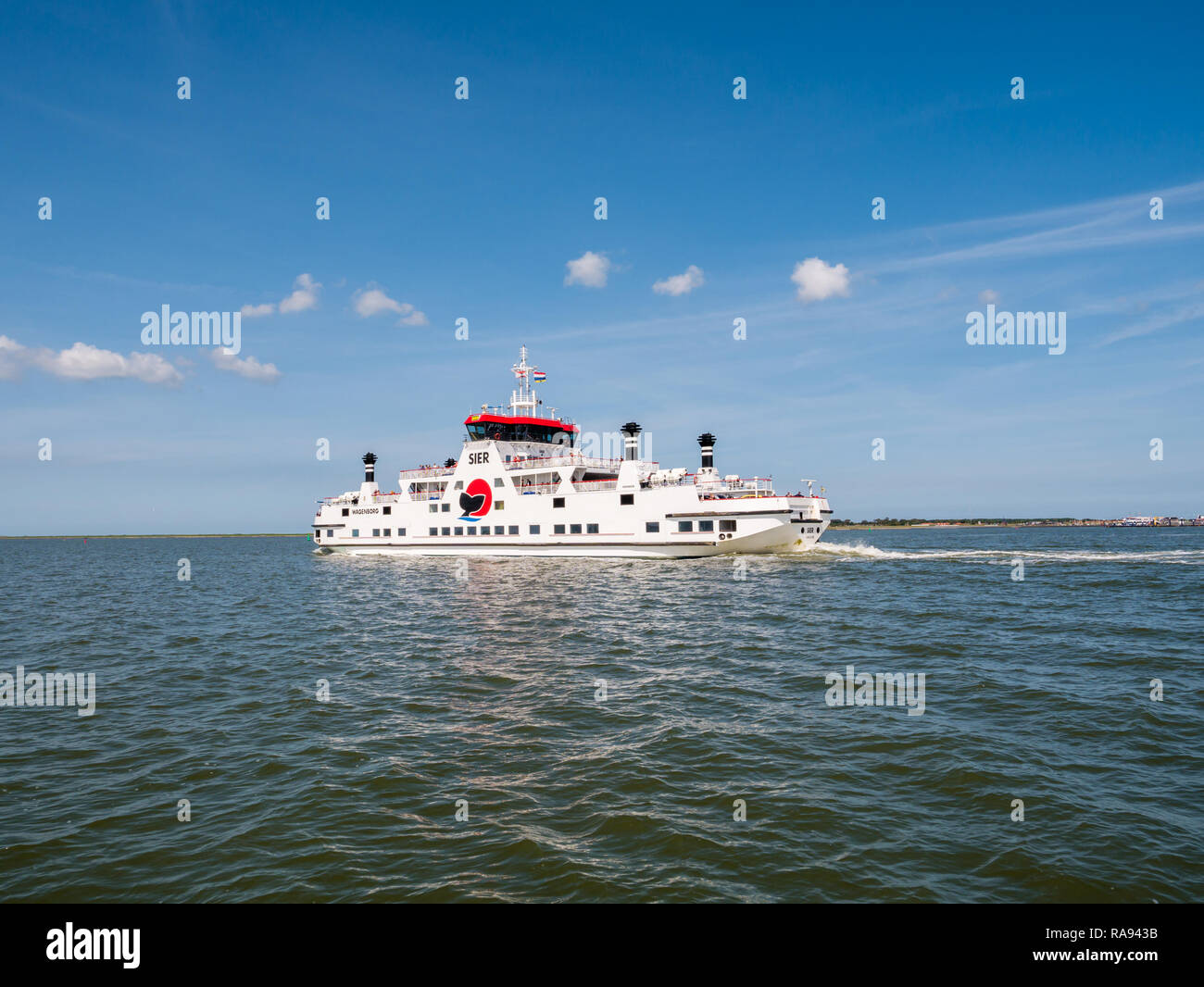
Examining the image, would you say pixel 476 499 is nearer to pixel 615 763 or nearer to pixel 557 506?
pixel 557 506

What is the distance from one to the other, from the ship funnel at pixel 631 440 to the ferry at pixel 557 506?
6 centimetres

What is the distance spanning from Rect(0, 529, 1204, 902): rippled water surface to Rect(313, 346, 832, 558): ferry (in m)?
18.4

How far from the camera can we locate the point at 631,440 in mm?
43031

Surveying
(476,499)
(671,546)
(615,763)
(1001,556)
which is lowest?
(1001,556)

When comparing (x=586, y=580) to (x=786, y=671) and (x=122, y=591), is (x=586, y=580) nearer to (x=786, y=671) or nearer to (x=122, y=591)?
(x=786, y=671)

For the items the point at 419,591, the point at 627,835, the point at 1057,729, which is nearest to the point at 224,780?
the point at 627,835

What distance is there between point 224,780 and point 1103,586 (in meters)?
36.3

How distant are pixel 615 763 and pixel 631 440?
113 ft

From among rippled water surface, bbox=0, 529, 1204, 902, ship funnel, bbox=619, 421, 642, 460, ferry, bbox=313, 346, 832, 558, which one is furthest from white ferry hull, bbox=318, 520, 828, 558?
rippled water surface, bbox=0, 529, 1204, 902

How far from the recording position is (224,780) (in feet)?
30.4

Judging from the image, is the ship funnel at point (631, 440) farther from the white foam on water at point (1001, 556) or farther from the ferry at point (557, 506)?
the white foam on water at point (1001, 556)

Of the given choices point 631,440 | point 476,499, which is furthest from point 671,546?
point 476,499

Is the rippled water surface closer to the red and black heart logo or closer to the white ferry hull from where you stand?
the white ferry hull

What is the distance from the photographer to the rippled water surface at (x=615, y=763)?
260 inches
